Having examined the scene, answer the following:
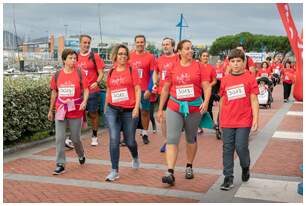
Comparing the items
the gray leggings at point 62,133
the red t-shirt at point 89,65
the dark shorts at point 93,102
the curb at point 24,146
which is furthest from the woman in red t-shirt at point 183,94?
the curb at point 24,146

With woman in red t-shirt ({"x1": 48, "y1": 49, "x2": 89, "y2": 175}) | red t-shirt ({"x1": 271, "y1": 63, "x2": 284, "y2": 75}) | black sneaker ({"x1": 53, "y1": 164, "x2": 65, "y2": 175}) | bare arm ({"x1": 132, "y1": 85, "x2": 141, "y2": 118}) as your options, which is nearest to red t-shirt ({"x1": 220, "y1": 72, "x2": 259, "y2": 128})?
bare arm ({"x1": 132, "y1": 85, "x2": 141, "y2": 118})

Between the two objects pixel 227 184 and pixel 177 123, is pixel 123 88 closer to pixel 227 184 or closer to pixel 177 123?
pixel 177 123

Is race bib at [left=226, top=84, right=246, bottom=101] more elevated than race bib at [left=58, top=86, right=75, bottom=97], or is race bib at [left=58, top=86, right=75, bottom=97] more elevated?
race bib at [left=226, top=84, right=246, bottom=101]

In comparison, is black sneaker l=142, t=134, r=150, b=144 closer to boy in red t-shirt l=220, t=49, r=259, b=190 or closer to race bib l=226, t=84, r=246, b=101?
boy in red t-shirt l=220, t=49, r=259, b=190

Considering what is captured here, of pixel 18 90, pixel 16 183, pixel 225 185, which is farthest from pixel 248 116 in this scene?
pixel 18 90

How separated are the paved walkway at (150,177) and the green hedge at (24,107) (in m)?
0.43

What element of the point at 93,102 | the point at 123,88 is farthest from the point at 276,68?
the point at 123,88

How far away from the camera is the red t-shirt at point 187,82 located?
5883 millimetres

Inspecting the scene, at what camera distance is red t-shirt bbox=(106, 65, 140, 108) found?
20.3ft

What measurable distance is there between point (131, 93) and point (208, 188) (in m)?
1.58

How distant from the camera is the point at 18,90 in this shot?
833 cm

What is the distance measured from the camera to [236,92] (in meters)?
5.60

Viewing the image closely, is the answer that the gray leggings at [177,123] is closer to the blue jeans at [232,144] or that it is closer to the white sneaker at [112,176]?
the blue jeans at [232,144]

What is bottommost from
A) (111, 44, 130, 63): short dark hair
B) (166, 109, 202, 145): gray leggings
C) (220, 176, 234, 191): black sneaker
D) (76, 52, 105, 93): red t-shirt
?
(220, 176, 234, 191): black sneaker
